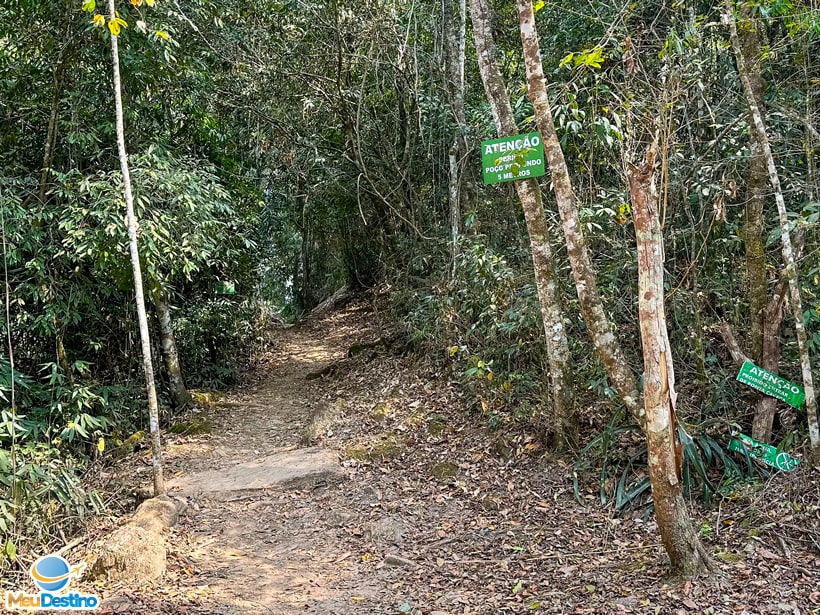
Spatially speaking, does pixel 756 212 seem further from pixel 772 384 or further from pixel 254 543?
pixel 254 543

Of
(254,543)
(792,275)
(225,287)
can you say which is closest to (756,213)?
(792,275)

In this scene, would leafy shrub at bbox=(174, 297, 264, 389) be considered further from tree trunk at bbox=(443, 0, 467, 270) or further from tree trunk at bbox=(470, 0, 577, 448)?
tree trunk at bbox=(470, 0, 577, 448)

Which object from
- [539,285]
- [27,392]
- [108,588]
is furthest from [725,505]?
[27,392]

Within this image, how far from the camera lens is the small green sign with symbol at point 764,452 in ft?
15.9

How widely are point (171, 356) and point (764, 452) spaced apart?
7979 millimetres

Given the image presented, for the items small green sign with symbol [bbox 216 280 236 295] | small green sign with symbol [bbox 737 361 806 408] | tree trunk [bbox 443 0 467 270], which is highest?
tree trunk [bbox 443 0 467 270]

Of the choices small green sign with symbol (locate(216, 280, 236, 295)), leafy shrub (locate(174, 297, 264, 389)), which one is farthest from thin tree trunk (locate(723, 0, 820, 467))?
small green sign with symbol (locate(216, 280, 236, 295))

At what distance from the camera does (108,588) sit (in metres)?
4.68

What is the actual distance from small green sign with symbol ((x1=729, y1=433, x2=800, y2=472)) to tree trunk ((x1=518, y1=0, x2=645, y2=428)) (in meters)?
1.55

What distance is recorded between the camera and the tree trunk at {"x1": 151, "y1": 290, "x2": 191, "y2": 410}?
30.3 ft

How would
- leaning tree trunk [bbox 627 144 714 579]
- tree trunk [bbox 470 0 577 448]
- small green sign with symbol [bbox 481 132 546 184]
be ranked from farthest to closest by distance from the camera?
tree trunk [bbox 470 0 577 448]
small green sign with symbol [bbox 481 132 546 184]
leaning tree trunk [bbox 627 144 714 579]

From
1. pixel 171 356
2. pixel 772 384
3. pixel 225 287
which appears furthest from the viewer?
pixel 225 287

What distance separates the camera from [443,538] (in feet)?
17.5

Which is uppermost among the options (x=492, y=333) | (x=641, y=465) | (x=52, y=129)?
(x=52, y=129)
